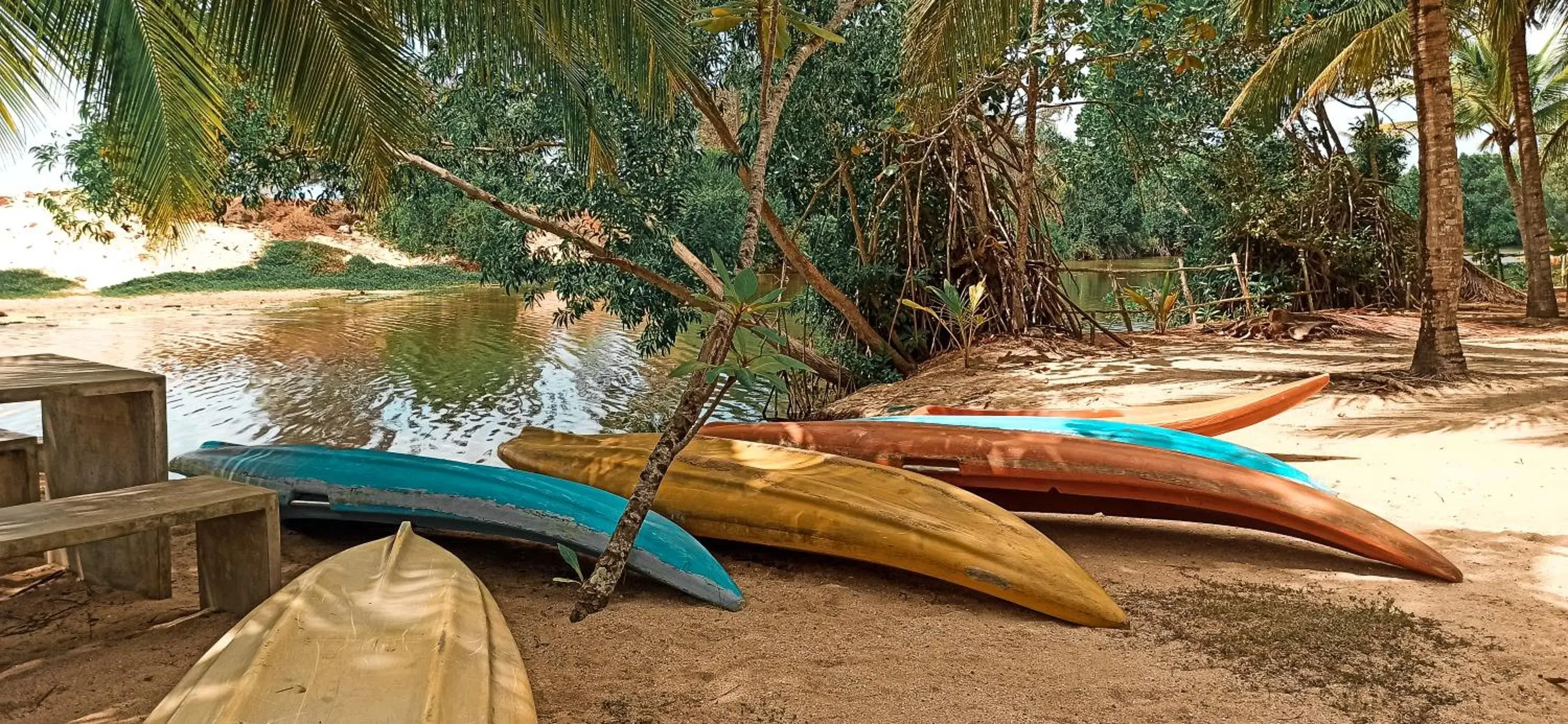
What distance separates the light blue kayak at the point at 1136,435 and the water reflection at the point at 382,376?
3694 mm

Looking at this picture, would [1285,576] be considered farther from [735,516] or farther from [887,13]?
[887,13]

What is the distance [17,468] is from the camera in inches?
108

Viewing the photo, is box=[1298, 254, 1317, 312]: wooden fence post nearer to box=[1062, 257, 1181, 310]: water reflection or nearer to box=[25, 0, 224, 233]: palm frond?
box=[1062, 257, 1181, 310]: water reflection

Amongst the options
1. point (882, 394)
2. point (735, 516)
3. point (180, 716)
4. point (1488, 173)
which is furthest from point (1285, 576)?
point (1488, 173)

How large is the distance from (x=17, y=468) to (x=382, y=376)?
283 inches

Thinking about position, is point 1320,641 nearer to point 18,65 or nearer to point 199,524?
point 199,524

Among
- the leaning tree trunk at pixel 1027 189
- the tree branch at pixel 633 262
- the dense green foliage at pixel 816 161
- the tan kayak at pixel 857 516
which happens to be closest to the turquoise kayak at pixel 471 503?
the tan kayak at pixel 857 516

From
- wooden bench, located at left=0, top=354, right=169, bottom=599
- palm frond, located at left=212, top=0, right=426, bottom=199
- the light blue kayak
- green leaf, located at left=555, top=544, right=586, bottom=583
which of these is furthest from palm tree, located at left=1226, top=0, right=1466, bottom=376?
wooden bench, located at left=0, top=354, right=169, bottom=599

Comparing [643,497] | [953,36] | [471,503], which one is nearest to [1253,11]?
[953,36]

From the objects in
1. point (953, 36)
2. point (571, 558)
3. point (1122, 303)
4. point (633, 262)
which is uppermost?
point (953, 36)

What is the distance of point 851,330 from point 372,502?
18.0 feet

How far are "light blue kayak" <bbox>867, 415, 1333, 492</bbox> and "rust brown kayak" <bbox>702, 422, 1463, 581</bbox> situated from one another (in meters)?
0.14

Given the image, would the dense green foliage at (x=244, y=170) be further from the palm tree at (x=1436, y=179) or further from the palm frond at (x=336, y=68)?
the palm tree at (x=1436, y=179)

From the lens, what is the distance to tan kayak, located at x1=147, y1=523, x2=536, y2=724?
148cm
